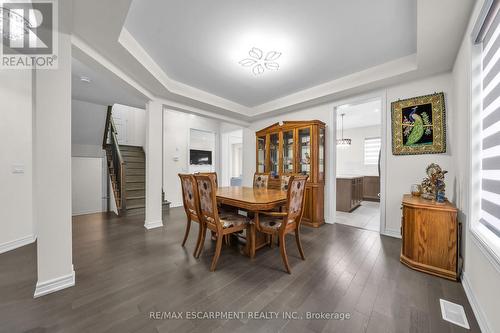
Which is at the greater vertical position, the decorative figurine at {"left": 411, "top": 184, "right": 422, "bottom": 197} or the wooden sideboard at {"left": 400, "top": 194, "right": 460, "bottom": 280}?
the decorative figurine at {"left": 411, "top": 184, "right": 422, "bottom": 197}

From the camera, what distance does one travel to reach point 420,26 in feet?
5.47

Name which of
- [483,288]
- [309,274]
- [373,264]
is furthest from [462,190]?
[309,274]

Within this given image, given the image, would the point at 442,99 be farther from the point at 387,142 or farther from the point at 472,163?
the point at 472,163

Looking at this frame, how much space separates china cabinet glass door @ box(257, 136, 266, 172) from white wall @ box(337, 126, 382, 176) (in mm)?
4090

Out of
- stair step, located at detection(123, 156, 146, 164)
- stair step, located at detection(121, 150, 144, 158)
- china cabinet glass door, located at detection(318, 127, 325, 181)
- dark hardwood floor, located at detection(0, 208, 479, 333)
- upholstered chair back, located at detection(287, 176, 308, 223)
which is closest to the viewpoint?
dark hardwood floor, located at detection(0, 208, 479, 333)

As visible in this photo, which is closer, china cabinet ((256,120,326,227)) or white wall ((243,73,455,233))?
white wall ((243,73,455,233))

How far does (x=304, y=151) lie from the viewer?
387 cm

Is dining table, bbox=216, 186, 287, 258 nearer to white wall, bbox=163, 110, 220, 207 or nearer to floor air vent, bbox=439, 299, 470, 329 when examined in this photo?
floor air vent, bbox=439, 299, 470, 329

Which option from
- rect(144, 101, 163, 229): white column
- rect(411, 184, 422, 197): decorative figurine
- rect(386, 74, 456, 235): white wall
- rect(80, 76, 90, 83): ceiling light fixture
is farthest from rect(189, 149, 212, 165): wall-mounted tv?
rect(411, 184, 422, 197): decorative figurine

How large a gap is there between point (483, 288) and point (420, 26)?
2154 mm

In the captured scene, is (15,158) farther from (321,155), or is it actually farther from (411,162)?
(411,162)

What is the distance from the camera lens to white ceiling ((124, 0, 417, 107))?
1717 mm

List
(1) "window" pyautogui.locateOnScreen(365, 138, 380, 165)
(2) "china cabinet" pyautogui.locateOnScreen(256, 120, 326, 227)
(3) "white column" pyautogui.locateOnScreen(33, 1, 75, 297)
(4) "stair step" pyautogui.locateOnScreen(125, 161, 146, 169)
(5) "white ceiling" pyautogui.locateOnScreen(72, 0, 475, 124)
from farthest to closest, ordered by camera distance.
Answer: (1) "window" pyautogui.locateOnScreen(365, 138, 380, 165) → (4) "stair step" pyautogui.locateOnScreen(125, 161, 146, 169) → (2) "china cabinet" pyautogui.locateOnScreen(256, 120, 326, 227) → (5) "white ceiling" pyautogui.locateOnScreen(72, 0, 475, 124) → (3) "white column" pyautogui.locateOnScreen(33, 1, 75, 297)

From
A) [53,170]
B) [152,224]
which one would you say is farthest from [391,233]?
[53,170]
